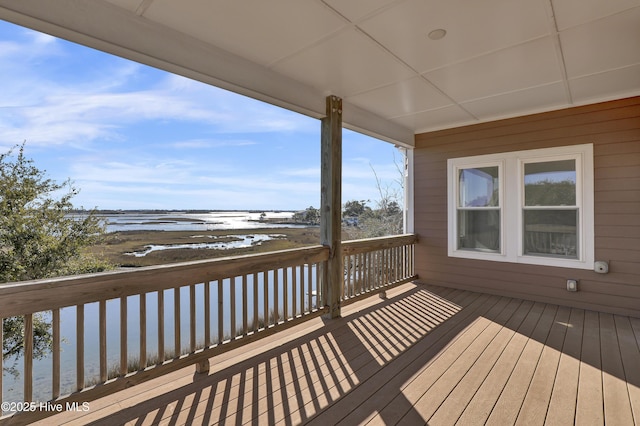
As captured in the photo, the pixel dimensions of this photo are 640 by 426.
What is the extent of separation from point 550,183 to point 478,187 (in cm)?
88

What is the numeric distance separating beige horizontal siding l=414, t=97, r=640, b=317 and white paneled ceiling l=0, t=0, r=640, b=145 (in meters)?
0.39

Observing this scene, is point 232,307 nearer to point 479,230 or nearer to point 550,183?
point 479,230

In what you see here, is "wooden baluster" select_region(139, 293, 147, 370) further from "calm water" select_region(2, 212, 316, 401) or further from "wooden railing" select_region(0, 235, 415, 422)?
"calm water" select_region(2, 212, 316, 401)

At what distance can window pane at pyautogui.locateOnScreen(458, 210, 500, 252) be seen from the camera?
4461 mm

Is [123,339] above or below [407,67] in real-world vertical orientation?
below

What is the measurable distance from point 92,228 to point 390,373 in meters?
7.11

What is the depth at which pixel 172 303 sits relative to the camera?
107 inches

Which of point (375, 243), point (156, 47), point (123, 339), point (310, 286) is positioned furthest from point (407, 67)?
point (123, 339)

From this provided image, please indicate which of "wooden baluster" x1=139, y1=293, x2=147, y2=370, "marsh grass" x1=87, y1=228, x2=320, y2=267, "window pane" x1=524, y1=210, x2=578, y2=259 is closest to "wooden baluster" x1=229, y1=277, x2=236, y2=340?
"wooden baluster" x1=139, y1=293, x2=147, y2=370

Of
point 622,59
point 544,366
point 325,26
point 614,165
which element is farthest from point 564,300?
point 325,26

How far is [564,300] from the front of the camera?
12.6 ft

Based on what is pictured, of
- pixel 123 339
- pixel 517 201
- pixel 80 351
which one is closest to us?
pixel 80 351

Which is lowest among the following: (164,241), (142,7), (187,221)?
(164,241)

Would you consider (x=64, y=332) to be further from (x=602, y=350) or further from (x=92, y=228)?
(x=602, y=350)
